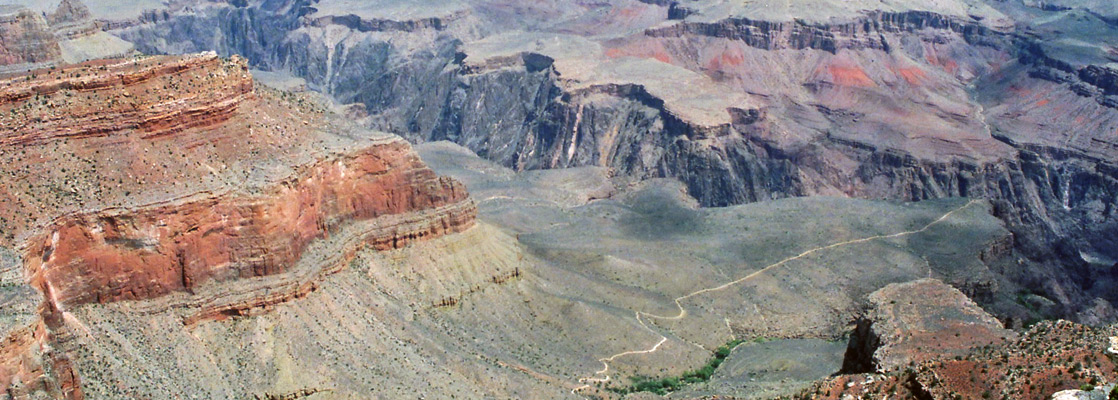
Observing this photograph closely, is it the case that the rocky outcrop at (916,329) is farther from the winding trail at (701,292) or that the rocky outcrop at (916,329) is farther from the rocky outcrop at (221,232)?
the rocky outcrop at (221,232)

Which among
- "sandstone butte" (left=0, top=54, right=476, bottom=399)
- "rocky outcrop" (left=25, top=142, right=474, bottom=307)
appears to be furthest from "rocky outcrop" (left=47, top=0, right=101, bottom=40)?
"rocky outcrop" (left=25, top=142, right=474, bottom=307)

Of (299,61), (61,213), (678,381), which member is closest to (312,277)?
(61,213)

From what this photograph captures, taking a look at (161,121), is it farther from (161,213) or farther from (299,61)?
(299,61)

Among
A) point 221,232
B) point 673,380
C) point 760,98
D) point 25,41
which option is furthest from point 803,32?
point 221,232

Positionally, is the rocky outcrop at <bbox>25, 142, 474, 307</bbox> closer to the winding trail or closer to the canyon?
the canyon

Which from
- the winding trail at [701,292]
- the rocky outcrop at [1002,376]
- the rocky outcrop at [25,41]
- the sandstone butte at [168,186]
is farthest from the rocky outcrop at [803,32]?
the rocky outcrop at [1002,376]

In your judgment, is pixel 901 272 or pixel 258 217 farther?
pixel 901 272
